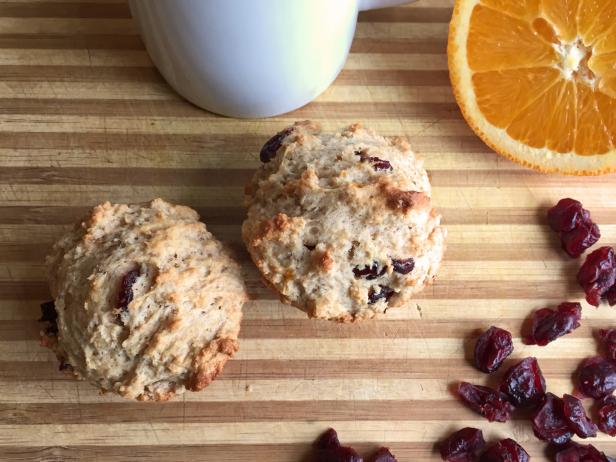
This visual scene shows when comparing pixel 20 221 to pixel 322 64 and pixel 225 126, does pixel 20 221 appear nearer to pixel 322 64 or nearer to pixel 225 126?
pixel 225 126

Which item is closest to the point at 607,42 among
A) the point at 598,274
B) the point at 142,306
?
the point at 598,274

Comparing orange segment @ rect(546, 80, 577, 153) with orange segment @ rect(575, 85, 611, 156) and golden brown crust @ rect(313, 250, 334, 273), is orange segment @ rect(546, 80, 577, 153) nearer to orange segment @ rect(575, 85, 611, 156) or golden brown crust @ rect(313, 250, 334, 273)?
orange segment @ rect(575, 85, 611, 156)

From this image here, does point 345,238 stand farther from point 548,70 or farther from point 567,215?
point 548,70

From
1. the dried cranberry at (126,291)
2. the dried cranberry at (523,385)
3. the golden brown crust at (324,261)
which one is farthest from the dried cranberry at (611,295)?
the dried cranberry at (126,291)

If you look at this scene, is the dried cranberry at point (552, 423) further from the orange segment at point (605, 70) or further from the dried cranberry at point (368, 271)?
the orange segment at point (605, 70)

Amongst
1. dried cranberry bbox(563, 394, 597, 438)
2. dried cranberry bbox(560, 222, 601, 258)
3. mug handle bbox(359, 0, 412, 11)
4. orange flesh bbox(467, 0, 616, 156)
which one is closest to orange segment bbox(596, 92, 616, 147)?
orange flesh bbox(467, 0, 616, 156)

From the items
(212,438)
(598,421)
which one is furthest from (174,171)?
(598,421)
